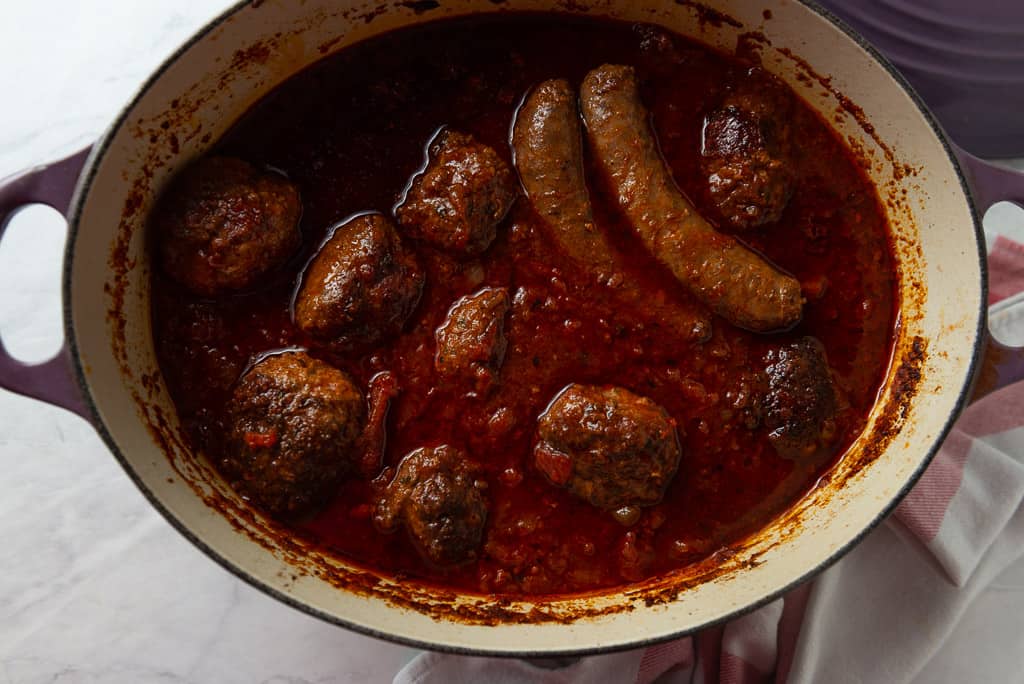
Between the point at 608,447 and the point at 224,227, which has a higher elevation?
the point at 224,227

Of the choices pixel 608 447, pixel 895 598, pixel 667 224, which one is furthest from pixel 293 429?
pixel 895 598

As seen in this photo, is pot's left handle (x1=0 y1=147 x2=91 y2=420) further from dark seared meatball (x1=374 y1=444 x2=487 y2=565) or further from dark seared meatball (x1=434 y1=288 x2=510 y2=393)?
dark seared meatball (x1=434 y1=288 x2=510 y2=393)

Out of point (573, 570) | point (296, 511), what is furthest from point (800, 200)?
point (296, 511)

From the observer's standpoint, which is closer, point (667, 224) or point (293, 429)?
point (293, 429)

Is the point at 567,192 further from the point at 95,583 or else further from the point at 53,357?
the point at 95,583

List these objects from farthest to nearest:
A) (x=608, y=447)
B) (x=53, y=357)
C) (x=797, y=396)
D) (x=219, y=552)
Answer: (x=797, y=396), (x=608, y=447), (x=219, y=552), (x=53, y=357)

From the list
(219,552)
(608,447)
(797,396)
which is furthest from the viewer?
(797,396)

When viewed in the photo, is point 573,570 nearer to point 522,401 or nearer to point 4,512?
point 522,401

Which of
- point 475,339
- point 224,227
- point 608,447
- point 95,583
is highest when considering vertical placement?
point 224,227
